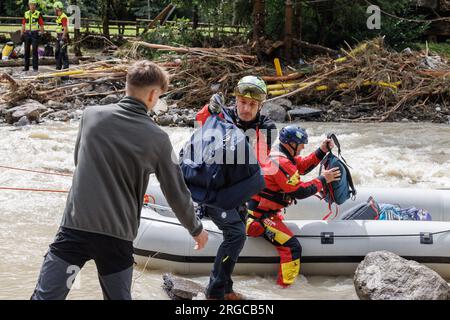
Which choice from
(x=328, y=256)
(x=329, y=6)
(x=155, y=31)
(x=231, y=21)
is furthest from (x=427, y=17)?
(x=328, y=256)

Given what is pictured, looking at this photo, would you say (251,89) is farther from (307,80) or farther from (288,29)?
(288,29)

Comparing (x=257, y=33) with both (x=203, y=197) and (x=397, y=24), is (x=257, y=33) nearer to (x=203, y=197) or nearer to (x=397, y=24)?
(x=397, y=24)

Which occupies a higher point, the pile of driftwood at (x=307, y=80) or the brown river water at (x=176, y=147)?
the pile of driftwood at (x=307, y=80)

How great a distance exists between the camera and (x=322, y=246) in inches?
203

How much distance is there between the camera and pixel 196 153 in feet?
13.7

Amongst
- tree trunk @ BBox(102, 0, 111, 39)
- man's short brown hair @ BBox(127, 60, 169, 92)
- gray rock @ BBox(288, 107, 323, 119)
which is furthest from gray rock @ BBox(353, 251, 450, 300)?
tree trunk @ BBox(102, 0, 111, 39)

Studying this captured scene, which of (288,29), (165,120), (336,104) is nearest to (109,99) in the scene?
(165,120)

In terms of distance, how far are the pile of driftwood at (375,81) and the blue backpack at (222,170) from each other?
9.18 m

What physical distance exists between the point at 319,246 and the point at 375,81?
8.75 m

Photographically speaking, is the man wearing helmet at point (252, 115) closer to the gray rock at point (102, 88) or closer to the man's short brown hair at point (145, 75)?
the man's short brown hair at point (145, 75)

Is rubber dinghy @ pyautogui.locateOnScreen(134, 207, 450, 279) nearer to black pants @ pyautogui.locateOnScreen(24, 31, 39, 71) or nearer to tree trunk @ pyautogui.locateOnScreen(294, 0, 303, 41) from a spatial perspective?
black pants @ pyautogui.locateOnScreen(24, 31, 39, 71)

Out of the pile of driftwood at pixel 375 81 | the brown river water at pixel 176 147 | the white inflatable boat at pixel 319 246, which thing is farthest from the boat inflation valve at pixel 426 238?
the pile of driftwood at pixel 375 81

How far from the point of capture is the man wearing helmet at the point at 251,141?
13.9 feet

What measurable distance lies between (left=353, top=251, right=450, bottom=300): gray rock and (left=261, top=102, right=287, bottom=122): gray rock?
7784 millimetres
